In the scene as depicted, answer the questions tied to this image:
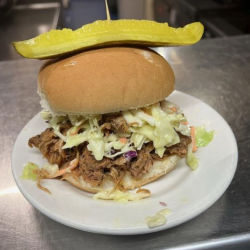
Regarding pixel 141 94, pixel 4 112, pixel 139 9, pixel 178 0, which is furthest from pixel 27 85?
pixel 139 9

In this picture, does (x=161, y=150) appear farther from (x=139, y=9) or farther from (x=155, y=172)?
(x=139, y=9)

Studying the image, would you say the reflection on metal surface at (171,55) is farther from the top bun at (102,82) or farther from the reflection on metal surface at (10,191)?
the reflection on metal surface at (10,191)

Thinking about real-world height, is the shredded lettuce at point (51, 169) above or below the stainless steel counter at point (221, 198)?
above

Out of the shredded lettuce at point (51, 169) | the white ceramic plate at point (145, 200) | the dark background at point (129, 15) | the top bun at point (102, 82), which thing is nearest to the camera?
the white ceramic plate at point (145, 200)

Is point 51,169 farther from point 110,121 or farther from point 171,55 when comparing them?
point 171,55

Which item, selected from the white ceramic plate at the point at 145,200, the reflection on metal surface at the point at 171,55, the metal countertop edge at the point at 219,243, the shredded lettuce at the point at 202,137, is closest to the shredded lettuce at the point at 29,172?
the white ceramic plate at the point at 145,200
